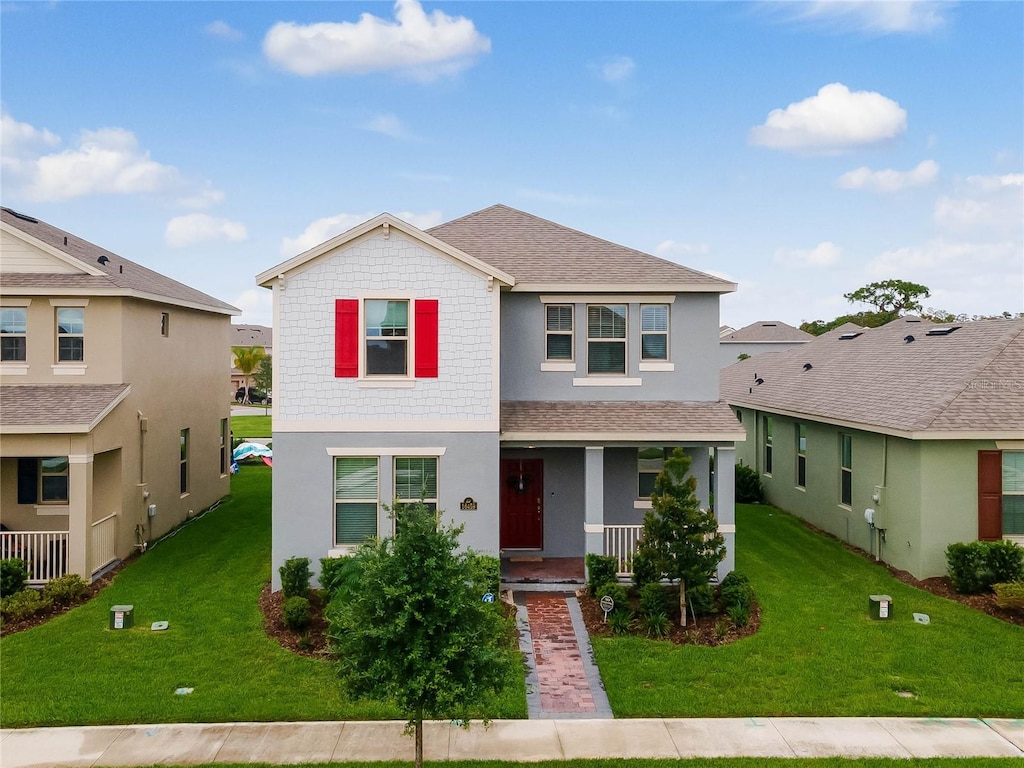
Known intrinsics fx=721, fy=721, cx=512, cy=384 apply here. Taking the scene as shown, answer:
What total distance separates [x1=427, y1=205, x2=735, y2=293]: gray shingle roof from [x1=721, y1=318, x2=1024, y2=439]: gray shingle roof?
5.05m

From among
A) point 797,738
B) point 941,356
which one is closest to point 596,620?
point 797,738

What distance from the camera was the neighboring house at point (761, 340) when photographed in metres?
57.2

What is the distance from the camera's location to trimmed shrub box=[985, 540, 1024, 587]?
1391cm

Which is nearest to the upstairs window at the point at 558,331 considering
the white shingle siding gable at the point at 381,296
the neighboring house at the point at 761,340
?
the white shingle siding gable at the point at 381,296

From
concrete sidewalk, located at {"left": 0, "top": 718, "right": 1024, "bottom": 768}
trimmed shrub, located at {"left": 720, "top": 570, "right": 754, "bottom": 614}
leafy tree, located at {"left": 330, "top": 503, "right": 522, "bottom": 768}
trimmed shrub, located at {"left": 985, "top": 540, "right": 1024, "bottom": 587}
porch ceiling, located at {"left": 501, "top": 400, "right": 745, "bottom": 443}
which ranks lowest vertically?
concrete sidewalk, located at {"left": 0, "top": 718, "right": 1024, "bottom": 768}

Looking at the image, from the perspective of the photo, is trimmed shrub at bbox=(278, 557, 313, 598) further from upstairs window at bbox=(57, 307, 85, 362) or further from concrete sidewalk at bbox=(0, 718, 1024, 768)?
upstairs window at bbox=(57, 307, 85, 362)

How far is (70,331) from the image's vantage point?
16.2m

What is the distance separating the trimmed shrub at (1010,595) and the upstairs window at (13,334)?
66.8 ft

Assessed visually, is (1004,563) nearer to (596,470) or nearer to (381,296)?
(596,470)

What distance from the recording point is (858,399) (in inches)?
733

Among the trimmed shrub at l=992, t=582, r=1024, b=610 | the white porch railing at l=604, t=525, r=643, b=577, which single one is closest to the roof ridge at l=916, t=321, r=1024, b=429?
the trimmed shrub at l=992, t=582, r=1024, b=610

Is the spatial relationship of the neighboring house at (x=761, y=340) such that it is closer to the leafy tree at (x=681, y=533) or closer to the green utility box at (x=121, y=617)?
the leafy tree at (x=681, y=533)

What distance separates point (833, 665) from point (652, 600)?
9.86 feet

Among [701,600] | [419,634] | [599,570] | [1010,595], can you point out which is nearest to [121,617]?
[419,634]
